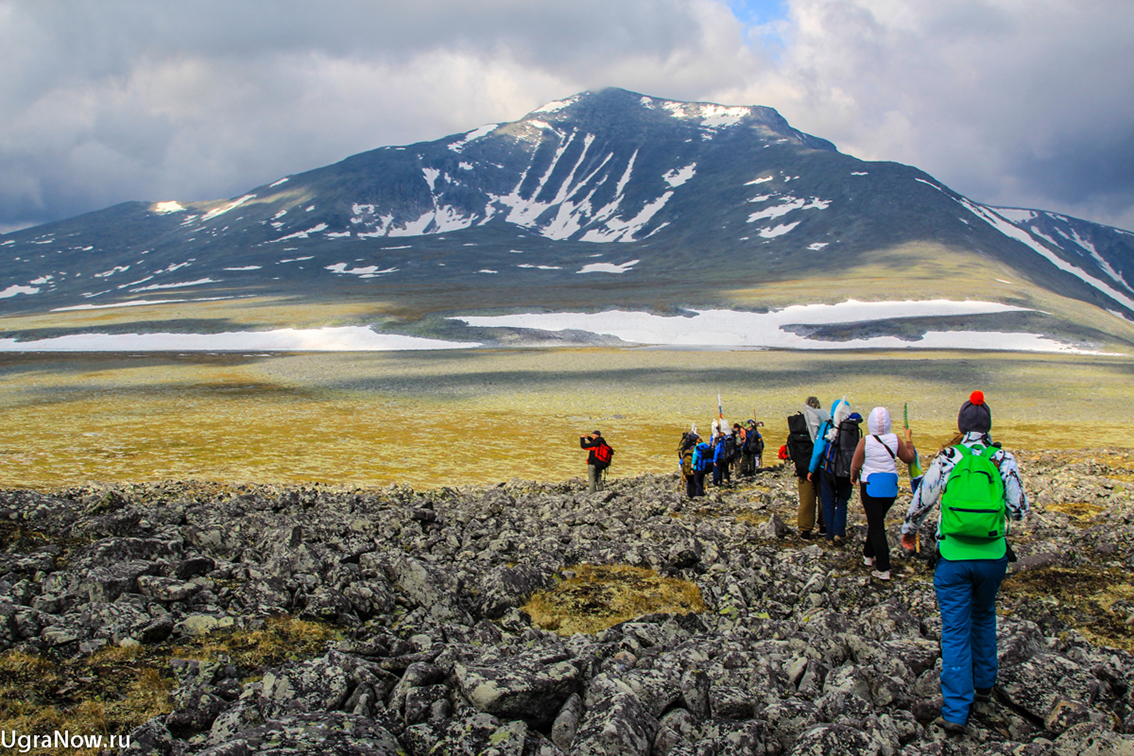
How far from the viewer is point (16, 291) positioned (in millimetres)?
196250

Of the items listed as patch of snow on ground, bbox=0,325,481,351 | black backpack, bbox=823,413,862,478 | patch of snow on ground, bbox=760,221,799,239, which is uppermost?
patch of snow on ground, bbox=760,221,799,239

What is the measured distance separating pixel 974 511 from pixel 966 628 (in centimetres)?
101

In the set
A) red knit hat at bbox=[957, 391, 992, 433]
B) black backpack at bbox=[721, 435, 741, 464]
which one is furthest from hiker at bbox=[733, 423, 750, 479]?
red knit hat at bbox=[957, 391, 992, 433]

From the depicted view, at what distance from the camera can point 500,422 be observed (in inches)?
1215

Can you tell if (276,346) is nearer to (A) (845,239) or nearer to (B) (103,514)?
(B) (103,514)

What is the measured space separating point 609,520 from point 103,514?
855 centimetres

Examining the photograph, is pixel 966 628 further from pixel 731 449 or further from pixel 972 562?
pixel 731 449

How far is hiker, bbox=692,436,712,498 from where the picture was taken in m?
16.3

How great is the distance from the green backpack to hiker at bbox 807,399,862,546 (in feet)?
16.4

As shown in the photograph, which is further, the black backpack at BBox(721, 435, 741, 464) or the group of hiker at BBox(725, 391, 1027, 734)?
the black backpack at BBox(721, 435, 741, 464)

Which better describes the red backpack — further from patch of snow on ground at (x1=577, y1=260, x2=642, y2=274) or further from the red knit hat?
patch of snow on ground at (x1=577, y1=260, x2=642, y2=274)

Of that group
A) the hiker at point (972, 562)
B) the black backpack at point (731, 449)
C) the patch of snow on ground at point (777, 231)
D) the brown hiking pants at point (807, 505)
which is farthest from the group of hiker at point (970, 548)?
the patch of snow on ground at point (777, 231)

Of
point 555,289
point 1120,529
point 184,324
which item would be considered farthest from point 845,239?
point 1120,529

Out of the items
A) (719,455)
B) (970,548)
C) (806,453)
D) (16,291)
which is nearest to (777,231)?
(719,455)
